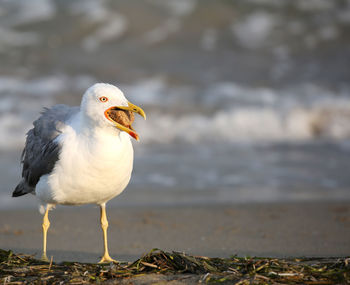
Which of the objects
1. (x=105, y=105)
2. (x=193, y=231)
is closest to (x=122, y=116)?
(x=105, y=105)

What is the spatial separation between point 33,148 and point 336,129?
24.9 feet

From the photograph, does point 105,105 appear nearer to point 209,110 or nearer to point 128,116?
point 128,116

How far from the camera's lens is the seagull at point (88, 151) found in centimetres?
366

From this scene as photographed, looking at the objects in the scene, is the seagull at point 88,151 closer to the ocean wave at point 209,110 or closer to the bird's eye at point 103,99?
the bird's eye at point 103,99

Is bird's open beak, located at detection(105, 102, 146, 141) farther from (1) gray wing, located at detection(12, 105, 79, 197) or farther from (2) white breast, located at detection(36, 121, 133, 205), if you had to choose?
(1) gray wing, located at detection(12, 105, 79, 197)

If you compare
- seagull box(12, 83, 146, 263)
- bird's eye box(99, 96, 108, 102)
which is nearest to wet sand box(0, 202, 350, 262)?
seagull box(12, 83, 146, 263)

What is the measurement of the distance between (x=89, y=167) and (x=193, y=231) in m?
1.67

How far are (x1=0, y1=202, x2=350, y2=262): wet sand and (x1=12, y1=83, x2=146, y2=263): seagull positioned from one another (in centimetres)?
58

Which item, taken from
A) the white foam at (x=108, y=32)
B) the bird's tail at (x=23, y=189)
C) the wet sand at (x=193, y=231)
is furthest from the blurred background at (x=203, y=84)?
Answer: the bird's tail at (x=23, y=189)

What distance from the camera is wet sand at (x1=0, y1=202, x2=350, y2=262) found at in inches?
177

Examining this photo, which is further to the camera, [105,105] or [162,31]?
[162,31]

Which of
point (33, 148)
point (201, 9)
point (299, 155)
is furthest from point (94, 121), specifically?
point (201, 9)

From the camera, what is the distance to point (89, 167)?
379cm

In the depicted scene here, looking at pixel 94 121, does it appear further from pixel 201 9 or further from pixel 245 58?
pixel 201 9
